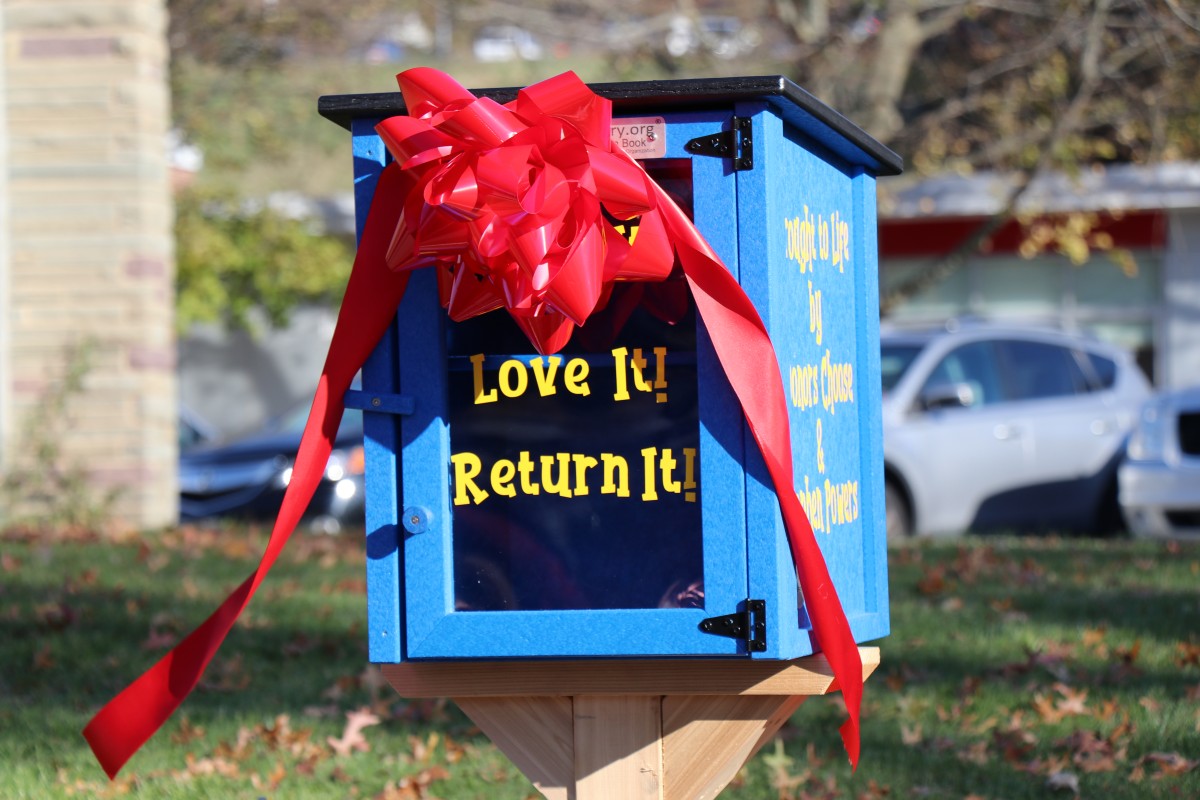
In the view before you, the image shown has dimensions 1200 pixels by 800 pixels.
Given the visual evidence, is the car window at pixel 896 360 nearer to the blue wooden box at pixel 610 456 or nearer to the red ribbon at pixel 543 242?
the blue wooden box at pixel 610 456

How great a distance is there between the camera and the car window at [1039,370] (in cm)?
1120

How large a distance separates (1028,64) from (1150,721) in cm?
1018

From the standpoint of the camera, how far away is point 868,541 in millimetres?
3393

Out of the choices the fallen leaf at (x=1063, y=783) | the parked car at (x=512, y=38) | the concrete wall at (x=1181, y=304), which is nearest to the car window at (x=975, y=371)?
the parked car at (x=512, y=38)

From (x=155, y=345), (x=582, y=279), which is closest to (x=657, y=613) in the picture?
(x=582, y=279)

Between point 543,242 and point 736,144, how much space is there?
0.42 metres

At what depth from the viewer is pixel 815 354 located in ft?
10.2

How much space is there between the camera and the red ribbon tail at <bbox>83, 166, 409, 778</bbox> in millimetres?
2869

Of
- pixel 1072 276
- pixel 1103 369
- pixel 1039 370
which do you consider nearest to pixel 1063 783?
pixel 1039 370

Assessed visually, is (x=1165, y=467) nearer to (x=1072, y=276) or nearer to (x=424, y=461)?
(x=424, y=461)

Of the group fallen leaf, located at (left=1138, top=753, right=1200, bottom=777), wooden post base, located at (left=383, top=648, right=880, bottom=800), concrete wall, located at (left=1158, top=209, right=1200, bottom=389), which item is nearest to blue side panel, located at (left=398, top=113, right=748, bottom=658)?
wooden post base, located at (left=383, top=648, right=880, bottom=800)

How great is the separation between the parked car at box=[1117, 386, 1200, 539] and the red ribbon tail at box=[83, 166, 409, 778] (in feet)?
25.8

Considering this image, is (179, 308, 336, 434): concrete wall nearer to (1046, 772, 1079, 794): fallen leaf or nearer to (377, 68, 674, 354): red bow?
(1046, 772, 1079, 794): fallen leaf

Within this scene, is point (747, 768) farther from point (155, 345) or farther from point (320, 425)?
point (155, 345)
